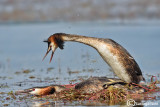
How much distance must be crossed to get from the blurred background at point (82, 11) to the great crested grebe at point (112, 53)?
19.3m

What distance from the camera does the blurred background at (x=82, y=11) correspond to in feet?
93.6

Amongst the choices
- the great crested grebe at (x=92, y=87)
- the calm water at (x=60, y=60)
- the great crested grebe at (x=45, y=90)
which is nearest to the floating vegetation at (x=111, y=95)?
A: the great crested grebe at (x=92, y=87)

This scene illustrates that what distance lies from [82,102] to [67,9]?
21762 millimetres

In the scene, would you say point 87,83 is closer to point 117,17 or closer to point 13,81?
point 13,81

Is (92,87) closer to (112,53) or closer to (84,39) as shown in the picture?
(112,53)

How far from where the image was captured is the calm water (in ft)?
33.8

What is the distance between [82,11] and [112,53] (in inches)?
823

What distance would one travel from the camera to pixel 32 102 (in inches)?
315

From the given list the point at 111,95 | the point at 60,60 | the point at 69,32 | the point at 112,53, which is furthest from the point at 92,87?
the point at 69,32

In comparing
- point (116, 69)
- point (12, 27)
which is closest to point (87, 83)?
point (116, 69)

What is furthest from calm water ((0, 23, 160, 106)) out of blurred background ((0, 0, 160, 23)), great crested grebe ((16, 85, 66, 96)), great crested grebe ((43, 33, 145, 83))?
Answer: blurred background ((0, 0, 160, 23))

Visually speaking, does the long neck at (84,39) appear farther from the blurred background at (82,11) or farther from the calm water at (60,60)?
the blurred background at (82,11)

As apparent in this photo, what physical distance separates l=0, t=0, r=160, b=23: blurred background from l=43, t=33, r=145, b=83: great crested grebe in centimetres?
1928

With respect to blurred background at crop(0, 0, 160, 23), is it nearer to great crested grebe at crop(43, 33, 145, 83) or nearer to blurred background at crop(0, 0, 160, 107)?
blurred background at crop(0, 0, 160, 107)
